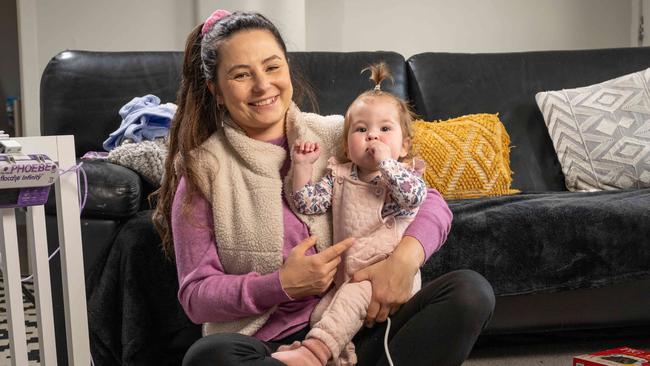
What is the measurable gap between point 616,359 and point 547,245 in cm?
54

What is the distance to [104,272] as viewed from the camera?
2008 millimetres

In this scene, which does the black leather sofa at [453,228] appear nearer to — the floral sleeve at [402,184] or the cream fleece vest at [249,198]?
the cream fleece vest at [249,198]

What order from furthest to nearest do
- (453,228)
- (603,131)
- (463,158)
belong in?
(603,131) → (463,158) → (453,228)

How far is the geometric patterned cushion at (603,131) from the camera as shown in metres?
2.71

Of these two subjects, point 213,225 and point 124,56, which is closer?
point 213,225

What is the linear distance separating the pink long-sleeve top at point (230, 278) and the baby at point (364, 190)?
0.04 meters

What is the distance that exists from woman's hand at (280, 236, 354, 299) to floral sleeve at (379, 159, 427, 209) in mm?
127

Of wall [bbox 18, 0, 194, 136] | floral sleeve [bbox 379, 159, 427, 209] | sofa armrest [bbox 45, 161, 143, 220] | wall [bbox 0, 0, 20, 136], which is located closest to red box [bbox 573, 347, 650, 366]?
floral sleeve [bbox 379, 159, 427, 209]

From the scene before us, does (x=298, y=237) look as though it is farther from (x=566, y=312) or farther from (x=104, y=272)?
(x=566, y=312)

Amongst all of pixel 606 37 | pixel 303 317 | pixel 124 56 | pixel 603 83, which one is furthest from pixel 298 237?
pixel 606 37

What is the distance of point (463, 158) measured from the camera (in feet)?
8.32

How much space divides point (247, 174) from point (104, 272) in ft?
2.09

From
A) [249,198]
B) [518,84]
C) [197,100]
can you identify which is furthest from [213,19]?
[518,84]

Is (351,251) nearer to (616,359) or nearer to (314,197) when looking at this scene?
(314,197)
